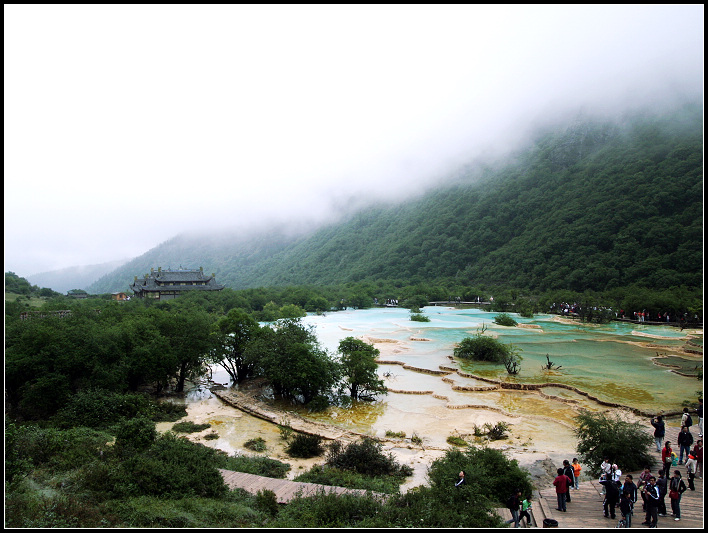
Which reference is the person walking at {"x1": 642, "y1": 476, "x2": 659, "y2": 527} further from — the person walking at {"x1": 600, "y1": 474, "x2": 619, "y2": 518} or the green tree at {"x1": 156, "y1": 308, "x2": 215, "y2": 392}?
the green tree at {"x1": 156, "y1": 308, "x2": 215, "y2": 392}

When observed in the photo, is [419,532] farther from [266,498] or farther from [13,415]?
[13,415]

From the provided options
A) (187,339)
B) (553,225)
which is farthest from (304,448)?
(553,225)

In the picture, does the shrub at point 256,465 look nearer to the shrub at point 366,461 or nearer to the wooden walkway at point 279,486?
the wooden walkway at point 279,486

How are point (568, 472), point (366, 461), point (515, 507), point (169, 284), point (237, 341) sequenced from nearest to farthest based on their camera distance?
1. point (515, 507)
2. point (568, 472)
3. point (366, 461)
4. point (237, 341)
5. point (169, 284)

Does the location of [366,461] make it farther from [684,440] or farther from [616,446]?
[684,440]

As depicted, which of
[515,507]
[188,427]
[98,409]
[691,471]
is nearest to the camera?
[515,507]

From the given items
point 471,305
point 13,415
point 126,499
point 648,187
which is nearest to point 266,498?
point 126,499
